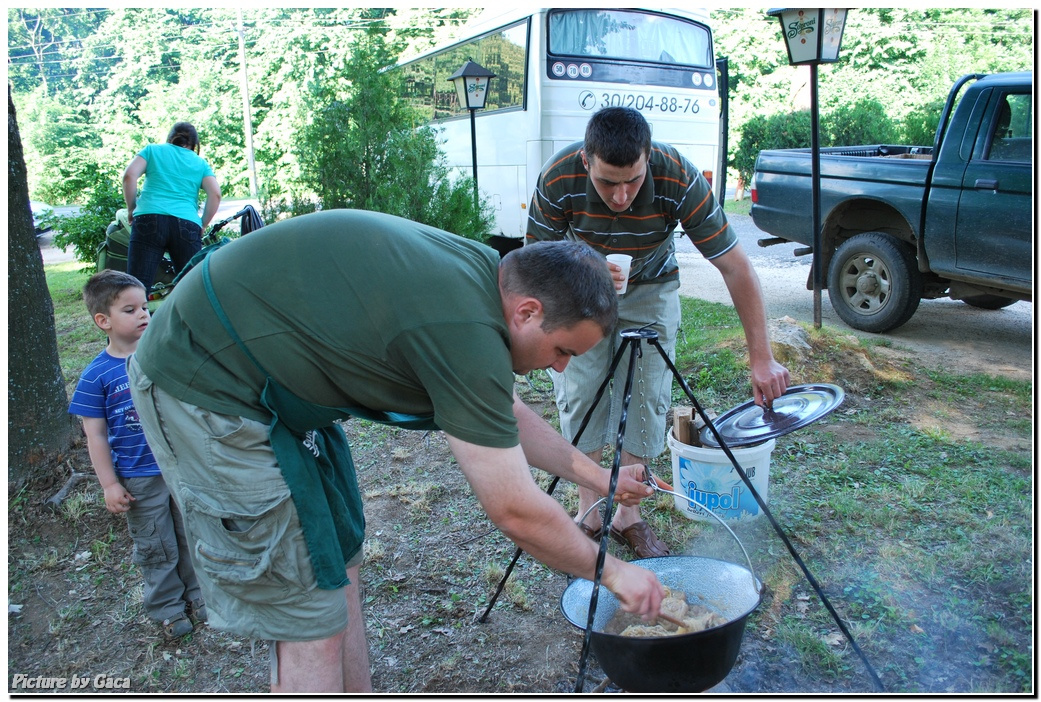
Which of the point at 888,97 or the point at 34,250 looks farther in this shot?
the point at 888,97

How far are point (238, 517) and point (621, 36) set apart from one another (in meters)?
8.26

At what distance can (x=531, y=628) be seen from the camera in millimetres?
2641

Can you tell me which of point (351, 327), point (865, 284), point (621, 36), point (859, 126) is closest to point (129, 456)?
point (351, 327)

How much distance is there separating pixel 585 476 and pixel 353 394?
786 mm

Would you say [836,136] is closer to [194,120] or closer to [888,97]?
[888,97]

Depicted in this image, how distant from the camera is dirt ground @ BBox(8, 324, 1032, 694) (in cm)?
240

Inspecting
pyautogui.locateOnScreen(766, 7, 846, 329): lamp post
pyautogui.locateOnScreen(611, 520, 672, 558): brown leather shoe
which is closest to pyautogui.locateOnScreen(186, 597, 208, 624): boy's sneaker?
pyautogui.locateOnScreen(611, 520, 672, 558): brown leather shoe

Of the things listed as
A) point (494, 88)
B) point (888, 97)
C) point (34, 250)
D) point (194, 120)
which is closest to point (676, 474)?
point (34, 250)

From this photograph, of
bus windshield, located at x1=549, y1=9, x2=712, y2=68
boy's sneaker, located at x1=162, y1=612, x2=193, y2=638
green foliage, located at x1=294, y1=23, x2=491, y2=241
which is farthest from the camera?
bus windshield, located at x1=549, y1=9, x2=712, y2=68

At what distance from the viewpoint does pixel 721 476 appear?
3.15 meters

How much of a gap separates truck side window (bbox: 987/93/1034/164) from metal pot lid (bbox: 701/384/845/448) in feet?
11.4

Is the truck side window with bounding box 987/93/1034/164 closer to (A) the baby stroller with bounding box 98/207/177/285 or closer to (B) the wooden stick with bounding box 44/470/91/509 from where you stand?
(B) the wooden stick with bounding box 44/470/91/509

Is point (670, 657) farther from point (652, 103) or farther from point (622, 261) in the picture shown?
point (652, 103)

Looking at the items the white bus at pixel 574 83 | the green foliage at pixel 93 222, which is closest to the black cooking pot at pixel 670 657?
the white bus at pixel 574 83
